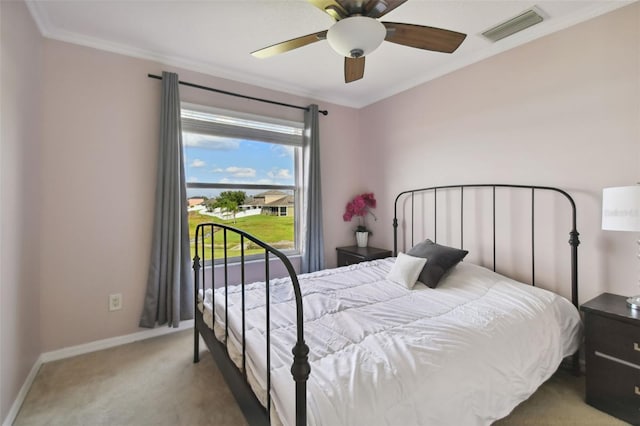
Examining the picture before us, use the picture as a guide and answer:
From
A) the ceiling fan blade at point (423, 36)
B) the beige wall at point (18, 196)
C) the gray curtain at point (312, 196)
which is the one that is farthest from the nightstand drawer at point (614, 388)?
the beige wall at point (18, 196)

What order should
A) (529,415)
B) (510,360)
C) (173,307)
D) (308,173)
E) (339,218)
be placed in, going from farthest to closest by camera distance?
(339,218) → (308,173) → (173,307) → (529,415) → (510,360)

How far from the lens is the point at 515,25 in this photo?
2135mm

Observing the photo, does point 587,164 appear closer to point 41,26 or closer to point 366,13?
point 366,13

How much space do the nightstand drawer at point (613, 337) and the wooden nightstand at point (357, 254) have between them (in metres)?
1.81

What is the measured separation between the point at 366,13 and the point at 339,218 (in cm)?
247

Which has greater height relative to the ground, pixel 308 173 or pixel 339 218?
pixel 308 173

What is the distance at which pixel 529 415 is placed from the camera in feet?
5.35

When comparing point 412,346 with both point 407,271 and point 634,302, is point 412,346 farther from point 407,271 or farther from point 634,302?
point 634,302

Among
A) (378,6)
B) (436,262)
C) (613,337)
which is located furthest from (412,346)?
(378,6)

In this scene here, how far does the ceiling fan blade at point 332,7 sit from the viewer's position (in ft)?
4.58

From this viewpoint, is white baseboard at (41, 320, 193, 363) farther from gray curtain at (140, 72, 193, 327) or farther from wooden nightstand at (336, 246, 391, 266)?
wooden nightstand at (336, 246, 391, 266)

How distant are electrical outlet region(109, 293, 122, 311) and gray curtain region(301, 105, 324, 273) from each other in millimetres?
1736

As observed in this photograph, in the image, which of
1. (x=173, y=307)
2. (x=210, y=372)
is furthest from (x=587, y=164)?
(x=173, y=307)

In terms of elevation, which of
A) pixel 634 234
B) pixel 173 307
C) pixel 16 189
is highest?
pixel 16 189
